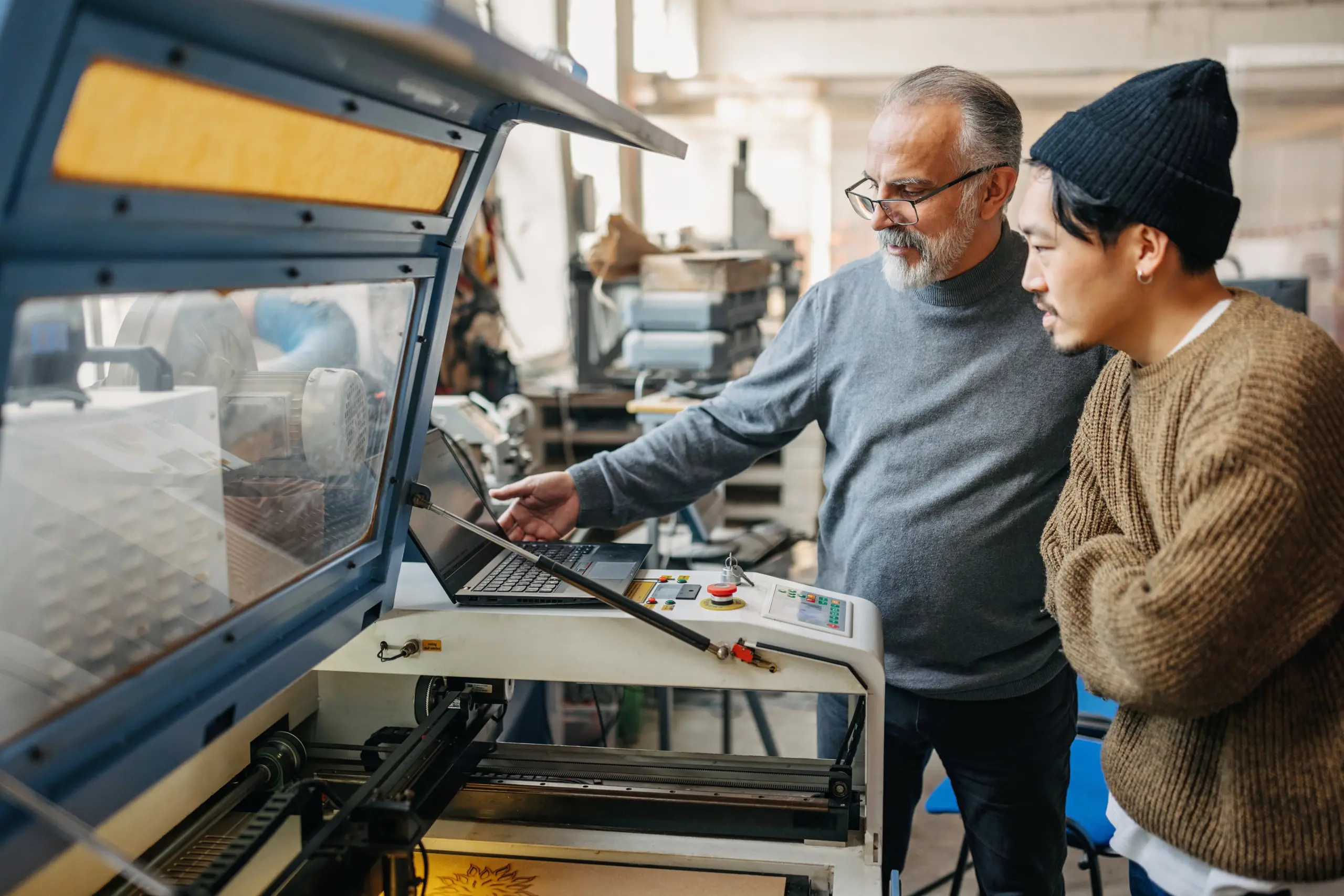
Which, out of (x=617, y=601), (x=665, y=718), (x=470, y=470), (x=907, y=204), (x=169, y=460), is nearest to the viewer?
(x=169, y=460)

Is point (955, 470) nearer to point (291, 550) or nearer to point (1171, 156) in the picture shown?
point (1171, 156)

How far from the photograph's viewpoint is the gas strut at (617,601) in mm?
1169

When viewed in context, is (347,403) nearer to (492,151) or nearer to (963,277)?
(492,151)

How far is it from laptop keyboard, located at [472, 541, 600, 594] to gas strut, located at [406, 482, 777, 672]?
0.10 ft

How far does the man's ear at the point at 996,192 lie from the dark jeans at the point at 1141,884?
0.84 metres

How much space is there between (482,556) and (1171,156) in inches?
35.6

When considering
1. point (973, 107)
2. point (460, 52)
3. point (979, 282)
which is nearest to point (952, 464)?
point (979, 282)

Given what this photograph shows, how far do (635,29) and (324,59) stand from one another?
5.03m

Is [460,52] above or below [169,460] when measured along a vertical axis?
above

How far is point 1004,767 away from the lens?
1.46 m

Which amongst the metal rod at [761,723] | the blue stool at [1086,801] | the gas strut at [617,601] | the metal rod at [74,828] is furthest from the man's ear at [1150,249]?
the metal rod at [761,723]

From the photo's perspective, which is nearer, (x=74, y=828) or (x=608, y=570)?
(x=74, y=828)

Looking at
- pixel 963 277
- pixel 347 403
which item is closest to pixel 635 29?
pixel 963 277

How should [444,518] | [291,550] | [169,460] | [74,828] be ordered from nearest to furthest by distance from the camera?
[74,828]
[169,460]
[291,550]
[444,518]
